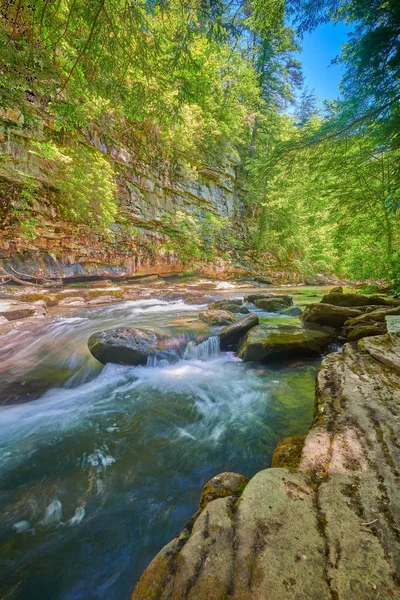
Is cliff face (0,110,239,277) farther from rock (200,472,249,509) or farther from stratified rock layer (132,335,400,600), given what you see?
A: stratified rock layer (132,335,400,600)

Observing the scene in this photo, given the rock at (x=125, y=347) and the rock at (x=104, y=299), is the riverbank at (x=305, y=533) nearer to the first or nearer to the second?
the rock at (x=125, y=347)

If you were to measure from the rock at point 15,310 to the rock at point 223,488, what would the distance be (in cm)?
738

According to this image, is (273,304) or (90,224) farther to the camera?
(90,224)

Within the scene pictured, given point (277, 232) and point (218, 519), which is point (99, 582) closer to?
point (218, 519)

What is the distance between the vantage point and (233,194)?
22266 millimetres

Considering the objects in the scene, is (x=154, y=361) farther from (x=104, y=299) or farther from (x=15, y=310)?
(x=104, y=299)

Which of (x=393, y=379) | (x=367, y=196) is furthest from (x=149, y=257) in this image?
(x=393, y=379)

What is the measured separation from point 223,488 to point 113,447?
76.6 inches

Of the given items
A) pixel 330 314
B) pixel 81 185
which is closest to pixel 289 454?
pixel 330 314

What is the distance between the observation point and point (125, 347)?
4.99m

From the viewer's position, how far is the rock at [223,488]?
1582 mm

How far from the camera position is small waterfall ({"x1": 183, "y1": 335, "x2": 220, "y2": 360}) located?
5668mm

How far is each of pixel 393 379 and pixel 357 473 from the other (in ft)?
5.14

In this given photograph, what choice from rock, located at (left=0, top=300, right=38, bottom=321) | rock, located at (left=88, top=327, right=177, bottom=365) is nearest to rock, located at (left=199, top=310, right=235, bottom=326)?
rock, located at (left=88, top=327, right=177, bottom=365)
